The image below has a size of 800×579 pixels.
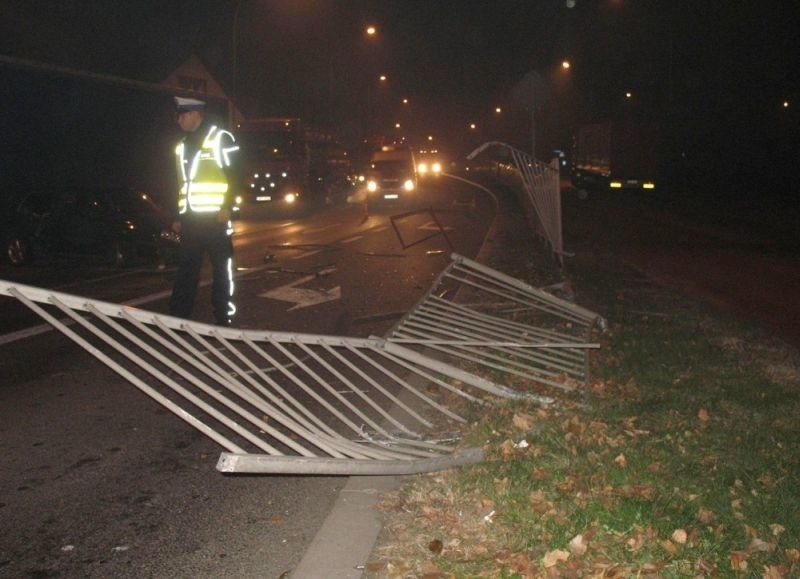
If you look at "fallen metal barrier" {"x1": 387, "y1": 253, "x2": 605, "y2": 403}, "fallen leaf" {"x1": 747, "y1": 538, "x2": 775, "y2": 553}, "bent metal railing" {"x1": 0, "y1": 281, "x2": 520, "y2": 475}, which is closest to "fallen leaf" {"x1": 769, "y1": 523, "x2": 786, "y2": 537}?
"fallen leaf" {"x1": 747, "y1": 538, "x2": 775, "y2": 553}

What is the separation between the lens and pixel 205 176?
348 inches

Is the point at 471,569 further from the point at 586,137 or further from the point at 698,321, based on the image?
the point at 586,137

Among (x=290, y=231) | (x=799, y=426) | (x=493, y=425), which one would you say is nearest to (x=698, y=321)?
(x=799, y=426)

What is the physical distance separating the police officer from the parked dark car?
23.8 ft

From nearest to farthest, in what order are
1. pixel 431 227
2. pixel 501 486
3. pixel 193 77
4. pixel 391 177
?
pixel 501 486 < pixel 431 227 < pixel 391 177 < pixel 193 77

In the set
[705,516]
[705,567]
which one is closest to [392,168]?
[705,516]

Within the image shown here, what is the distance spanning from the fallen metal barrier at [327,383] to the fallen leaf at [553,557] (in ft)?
3.38

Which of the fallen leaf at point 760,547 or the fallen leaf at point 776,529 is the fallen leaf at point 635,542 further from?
the fallen leaf at point 776,529

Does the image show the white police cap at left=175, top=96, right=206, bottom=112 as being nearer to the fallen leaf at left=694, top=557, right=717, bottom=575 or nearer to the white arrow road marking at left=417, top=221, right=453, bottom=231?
the fallen leaf at left=694, top=557, right=717, bottom=575

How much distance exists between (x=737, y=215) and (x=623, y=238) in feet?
30.4

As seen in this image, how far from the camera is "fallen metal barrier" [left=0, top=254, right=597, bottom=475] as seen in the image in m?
4.62

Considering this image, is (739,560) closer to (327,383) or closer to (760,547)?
(760,547)

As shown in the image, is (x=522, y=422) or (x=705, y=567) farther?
(x=522, y=422)

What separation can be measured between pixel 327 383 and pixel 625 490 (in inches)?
131
